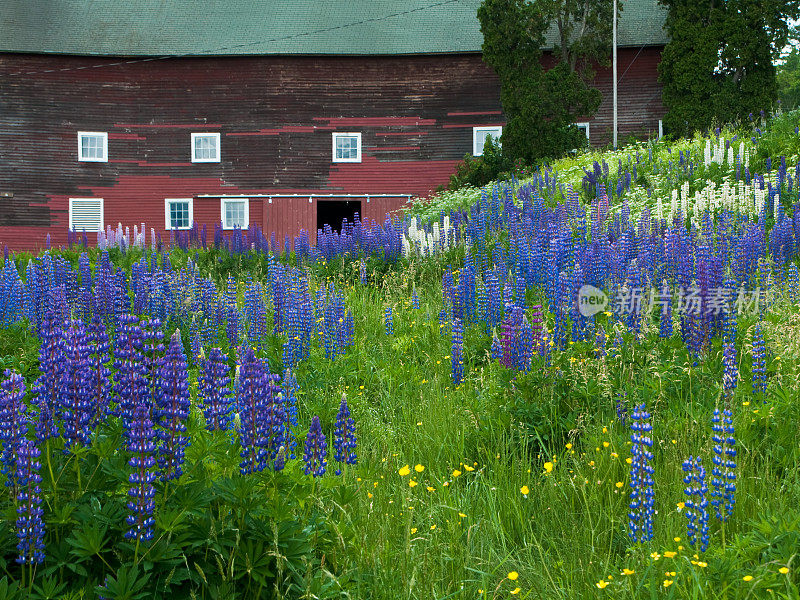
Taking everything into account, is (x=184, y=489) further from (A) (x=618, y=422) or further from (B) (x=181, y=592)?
(A) (x=618, y=422)

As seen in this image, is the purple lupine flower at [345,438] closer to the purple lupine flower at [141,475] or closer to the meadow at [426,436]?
the meadow at [426,436]

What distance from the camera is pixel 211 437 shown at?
3.42 m

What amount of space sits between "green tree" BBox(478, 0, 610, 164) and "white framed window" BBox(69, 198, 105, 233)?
15.1 m

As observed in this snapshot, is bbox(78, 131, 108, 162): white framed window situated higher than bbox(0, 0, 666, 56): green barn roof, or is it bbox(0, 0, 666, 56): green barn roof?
bbox(0, 0, 666, 56): green barn roof

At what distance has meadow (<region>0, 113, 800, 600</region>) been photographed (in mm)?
3018

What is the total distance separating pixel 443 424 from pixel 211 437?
2056 millimetres

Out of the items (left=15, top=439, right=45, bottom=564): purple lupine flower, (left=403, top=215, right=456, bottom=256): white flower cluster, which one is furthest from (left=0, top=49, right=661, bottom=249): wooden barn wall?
(left=15, top=439, right=45, bottom=564): purple lupine flower

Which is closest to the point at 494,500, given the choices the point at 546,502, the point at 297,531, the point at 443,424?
the point at 546,502

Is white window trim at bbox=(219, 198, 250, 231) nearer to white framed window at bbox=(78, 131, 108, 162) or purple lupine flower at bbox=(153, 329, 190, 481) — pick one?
white framed window at bbox=(78, 131, 108, 162)

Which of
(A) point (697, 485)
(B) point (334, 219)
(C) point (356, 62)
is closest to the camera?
(A) point (697, 485)

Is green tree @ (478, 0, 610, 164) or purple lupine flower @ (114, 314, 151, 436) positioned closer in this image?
purple lupine flower @ (114, 314, 151, 436)

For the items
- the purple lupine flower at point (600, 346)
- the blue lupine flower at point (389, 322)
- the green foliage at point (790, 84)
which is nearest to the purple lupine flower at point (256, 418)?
the purple lupine flower at point (600, 346)

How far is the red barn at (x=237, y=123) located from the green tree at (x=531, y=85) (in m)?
3.31

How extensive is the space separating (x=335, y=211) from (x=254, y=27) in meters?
7.58
